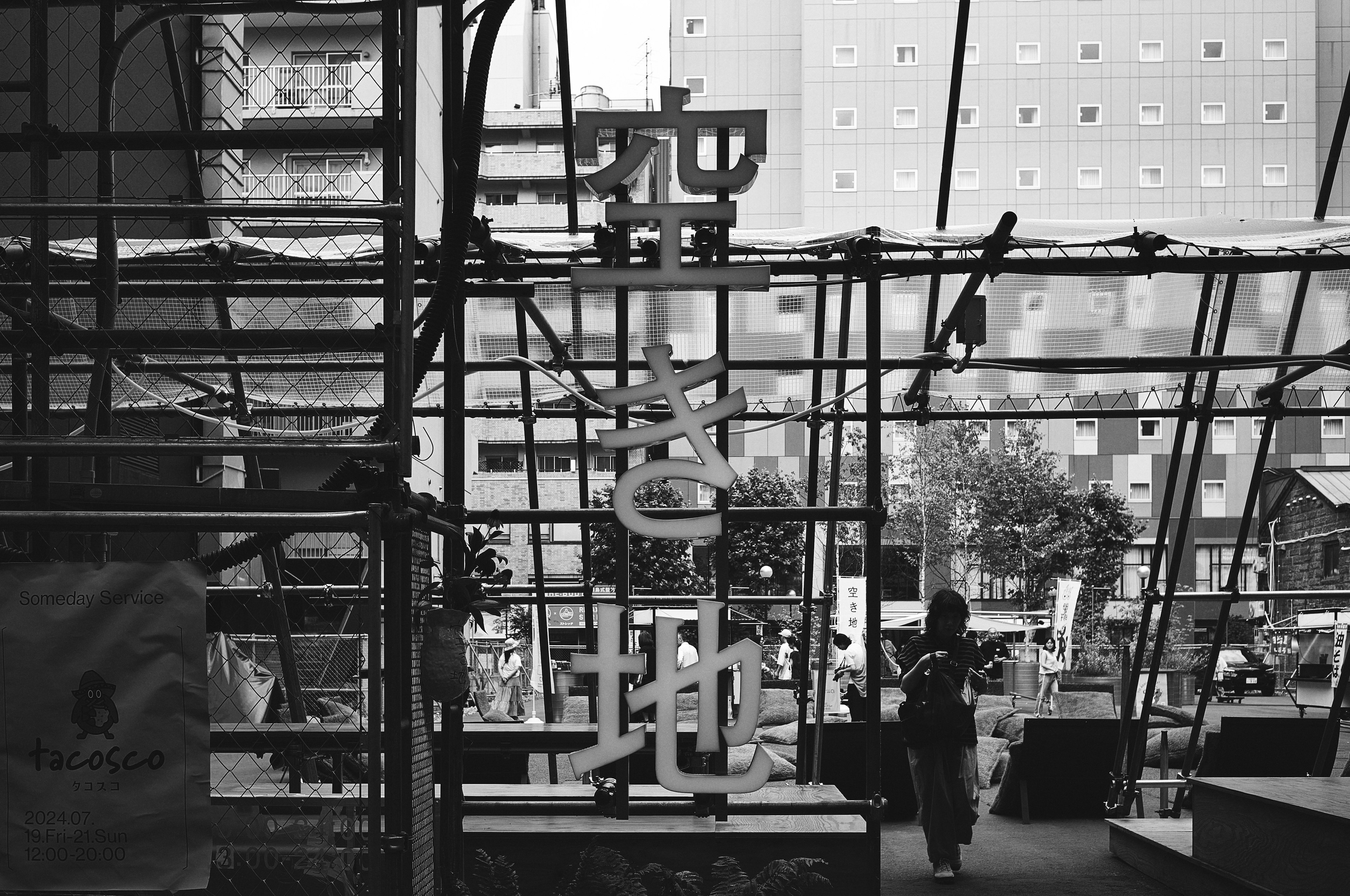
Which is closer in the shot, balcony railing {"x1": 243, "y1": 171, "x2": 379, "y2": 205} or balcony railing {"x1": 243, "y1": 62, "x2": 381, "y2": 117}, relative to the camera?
balcony railing {"x1": 243, "y1": 62, "x2": 381, "y2": 117}

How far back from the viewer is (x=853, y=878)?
18.2ft

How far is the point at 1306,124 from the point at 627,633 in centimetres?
1147

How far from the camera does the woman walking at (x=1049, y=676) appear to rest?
1905cm

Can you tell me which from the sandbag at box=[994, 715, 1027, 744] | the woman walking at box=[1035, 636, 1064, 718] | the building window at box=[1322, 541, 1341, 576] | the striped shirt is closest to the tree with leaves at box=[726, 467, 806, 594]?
the woman walking at box=[1035, 636, 1064, 718]

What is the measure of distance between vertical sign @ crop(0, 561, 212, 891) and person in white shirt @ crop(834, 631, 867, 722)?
10.2ft

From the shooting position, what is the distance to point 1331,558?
137ft

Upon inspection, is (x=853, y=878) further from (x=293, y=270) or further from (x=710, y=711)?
(x=293, y=270)

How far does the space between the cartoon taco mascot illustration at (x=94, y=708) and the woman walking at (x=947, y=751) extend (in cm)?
506

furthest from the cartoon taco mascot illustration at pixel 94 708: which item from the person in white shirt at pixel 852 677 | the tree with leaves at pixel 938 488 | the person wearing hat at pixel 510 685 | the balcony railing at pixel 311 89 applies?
the tree with leaves at pixel 938 488

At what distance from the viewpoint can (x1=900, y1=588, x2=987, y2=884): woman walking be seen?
7738 millimetres

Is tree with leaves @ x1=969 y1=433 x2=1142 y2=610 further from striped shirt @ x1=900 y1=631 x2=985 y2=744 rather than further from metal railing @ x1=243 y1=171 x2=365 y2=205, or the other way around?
striped shirt @ x1=900 y1=631 x2=985 y2=744

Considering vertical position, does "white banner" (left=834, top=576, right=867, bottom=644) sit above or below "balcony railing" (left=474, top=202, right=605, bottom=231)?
below

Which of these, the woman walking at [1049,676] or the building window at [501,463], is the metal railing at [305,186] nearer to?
the woman walking at [1049,676]

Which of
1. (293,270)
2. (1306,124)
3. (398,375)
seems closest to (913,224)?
(1306,124)
